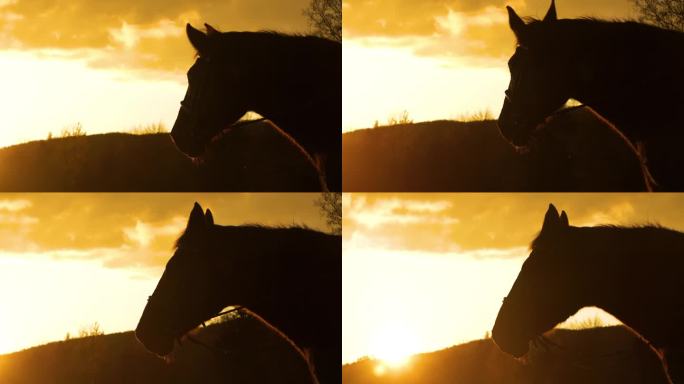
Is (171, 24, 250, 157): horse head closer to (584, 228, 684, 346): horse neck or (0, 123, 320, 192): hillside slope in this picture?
(0, 123, 320, 192): hillside slope

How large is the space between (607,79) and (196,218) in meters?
1.43

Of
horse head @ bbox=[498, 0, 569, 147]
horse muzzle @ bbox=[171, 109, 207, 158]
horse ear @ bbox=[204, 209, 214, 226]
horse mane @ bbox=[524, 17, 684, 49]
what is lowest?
horse ear @ bbox=[204, 209, 214, 226]

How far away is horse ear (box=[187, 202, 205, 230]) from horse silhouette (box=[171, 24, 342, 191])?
179 mm

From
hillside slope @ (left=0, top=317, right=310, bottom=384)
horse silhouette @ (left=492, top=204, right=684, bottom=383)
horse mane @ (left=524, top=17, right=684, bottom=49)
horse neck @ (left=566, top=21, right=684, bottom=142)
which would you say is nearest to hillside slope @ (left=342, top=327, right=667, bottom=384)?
horse silhouette @ (left=492, top=204, right=684, bottom=383)

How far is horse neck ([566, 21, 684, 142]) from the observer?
275cm

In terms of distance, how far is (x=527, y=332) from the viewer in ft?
9.05

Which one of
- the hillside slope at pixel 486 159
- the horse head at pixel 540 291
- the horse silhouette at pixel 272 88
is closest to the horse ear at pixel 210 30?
the horse silhouette at pixel 272 88

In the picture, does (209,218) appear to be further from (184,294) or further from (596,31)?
(596,31)

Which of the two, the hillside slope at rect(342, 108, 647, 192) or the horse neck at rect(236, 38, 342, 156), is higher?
the horse neck at rect(236, 38, 342, 156)

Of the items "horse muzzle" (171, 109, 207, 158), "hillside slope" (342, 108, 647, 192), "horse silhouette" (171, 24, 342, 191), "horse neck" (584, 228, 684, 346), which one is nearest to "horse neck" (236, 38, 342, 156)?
"horse silhouette" (171, 24, 342, 191)

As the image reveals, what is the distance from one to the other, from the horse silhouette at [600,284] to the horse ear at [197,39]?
4.12 feet

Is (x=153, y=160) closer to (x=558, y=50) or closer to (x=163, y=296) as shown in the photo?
(x=163, y=296)

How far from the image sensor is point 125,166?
2.79m

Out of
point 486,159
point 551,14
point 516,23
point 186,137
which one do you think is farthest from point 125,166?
point 551,14
